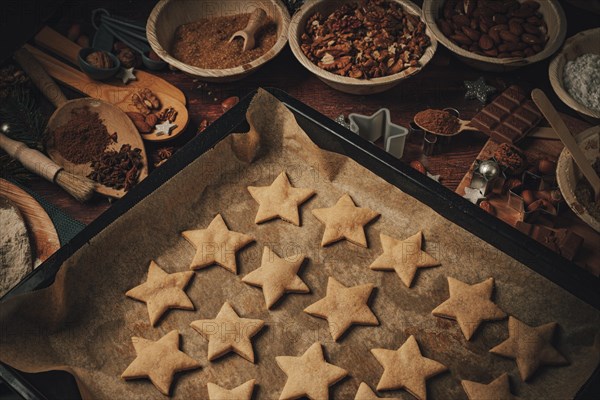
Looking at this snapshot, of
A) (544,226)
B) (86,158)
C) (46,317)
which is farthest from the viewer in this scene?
(86,158)

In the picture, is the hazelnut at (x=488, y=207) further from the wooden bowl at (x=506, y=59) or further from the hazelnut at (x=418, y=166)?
the wooden bowl at (x=506, y=59)

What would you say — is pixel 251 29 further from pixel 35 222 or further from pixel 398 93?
pixel 35 222

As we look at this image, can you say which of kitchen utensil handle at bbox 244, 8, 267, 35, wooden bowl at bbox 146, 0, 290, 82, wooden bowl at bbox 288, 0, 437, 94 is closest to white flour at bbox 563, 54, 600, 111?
wooden bowl at bbox 288, 0, 437, 94

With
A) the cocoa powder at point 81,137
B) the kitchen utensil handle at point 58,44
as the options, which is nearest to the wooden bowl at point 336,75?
the cocoa powder at point 81,137

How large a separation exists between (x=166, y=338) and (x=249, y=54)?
133cm

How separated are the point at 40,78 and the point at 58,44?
0.24m

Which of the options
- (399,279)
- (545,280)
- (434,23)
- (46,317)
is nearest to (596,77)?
(434,23)

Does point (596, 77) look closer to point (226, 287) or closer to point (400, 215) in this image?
point (400, 215)

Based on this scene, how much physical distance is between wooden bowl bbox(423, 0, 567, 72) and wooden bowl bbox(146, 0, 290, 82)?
24.1 inches

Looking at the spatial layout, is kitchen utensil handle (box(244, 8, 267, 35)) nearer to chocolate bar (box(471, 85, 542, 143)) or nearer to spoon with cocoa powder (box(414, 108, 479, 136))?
spoon with cocoa powder (box(414, 108, 479, 136))

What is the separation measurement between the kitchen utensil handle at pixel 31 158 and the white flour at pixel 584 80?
6.44ft

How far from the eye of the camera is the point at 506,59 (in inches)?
96.7

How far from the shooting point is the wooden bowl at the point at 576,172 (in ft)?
6.57

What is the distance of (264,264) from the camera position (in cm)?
197
